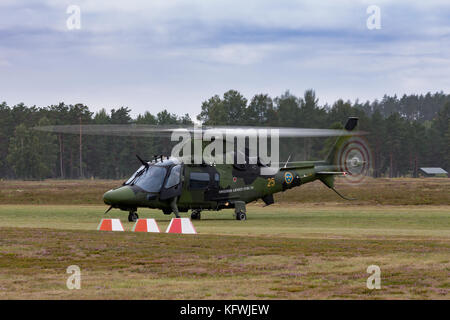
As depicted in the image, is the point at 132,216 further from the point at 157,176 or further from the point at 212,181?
the point at 212,181

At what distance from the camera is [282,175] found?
3791 centimetres

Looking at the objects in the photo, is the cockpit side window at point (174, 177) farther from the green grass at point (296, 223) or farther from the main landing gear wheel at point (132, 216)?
the main landing gear wheel at point (132, 216)

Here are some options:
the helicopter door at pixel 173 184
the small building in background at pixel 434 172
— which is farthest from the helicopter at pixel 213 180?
the small building in background at pixel 434 172

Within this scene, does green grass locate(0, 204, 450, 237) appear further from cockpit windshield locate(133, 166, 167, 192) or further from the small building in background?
the small building in background

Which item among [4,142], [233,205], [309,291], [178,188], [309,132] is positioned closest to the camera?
[309,291]

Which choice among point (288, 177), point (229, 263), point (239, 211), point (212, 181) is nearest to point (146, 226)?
point (212, 181)

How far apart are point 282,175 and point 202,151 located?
5.22 metres

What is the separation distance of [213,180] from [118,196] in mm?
5278

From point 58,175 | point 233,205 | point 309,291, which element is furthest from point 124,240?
point 58,175

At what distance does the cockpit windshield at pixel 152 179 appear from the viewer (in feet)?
108

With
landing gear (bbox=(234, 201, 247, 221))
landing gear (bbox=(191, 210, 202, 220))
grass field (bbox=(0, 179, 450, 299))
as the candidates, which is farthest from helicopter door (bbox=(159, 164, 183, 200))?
grass field (bbox=(0, 179, 450, 299))

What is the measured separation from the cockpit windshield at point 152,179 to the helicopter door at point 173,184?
274 mm

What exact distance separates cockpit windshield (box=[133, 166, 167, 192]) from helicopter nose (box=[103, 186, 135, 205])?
0.83m
